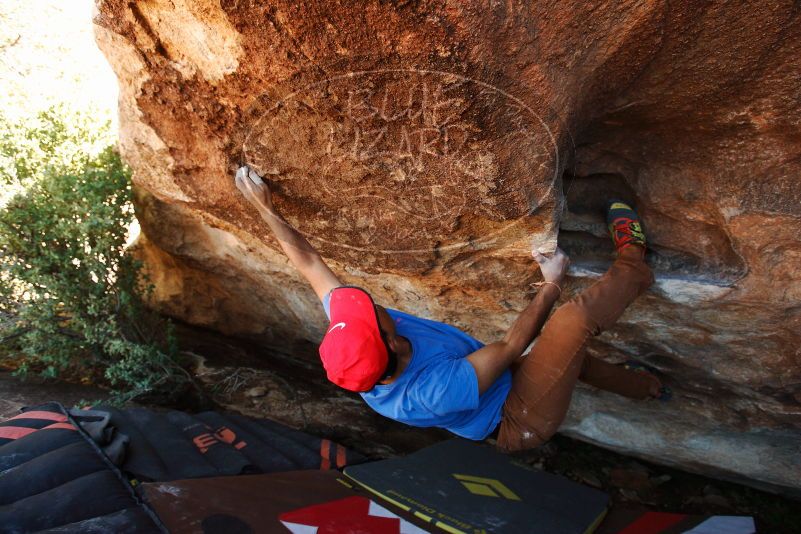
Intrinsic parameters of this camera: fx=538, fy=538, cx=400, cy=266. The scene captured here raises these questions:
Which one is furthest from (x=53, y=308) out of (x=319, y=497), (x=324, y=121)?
(x=324, y=121)

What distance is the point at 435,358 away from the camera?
1959 millimetres

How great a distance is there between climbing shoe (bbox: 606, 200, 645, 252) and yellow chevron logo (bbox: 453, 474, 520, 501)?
1.32 m

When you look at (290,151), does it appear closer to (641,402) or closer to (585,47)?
(585,47)

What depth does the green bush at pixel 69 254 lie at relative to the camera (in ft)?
9.93

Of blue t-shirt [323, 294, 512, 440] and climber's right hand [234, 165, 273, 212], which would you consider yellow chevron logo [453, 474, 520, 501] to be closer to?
blue t-shirt [323, 294, 512, 440]

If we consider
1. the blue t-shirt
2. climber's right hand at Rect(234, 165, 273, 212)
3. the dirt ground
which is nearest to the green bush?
the dirt ground

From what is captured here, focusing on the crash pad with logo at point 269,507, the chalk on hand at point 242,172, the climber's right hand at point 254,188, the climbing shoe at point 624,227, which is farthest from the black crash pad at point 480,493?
the chalk on hand at point 242,172

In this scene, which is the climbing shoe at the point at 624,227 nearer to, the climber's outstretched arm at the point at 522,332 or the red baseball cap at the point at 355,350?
the climber's outstretched arm at the point at 522,332

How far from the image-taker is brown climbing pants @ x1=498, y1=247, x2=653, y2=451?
2051 mm

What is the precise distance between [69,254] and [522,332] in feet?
8.63

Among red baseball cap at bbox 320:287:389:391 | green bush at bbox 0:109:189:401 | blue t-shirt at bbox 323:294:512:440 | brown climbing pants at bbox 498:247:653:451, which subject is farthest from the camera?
green bush at bbox 0:109:189:401

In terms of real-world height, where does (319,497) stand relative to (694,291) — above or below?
below

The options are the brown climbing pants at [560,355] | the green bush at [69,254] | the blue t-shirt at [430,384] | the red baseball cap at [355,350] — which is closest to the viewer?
the red baseball cap at [355,350]

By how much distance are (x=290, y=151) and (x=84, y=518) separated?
1603mm
